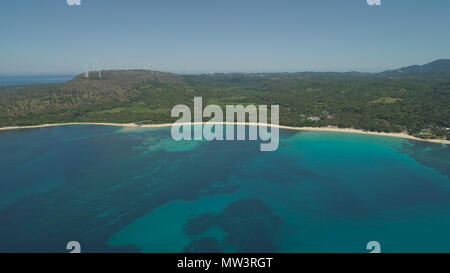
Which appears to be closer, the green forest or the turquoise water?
the turquoise water

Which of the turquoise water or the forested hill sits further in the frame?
the forested hill

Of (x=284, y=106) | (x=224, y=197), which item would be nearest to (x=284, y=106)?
(x=284, y=106)

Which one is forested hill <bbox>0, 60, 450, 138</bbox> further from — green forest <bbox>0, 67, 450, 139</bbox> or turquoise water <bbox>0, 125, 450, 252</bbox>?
turquoise water <bbox>0, 125, 450, 252</bbox>

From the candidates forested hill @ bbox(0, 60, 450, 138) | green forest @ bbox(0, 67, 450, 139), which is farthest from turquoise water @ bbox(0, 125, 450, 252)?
green forest @ bbox(0, 67, 450, 139)

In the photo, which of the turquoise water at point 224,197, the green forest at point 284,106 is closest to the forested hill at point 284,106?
the green forest at point 284,106

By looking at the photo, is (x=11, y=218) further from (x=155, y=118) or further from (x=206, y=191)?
(x=155, y=118)

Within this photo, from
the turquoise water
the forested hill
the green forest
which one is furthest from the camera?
the forested hill

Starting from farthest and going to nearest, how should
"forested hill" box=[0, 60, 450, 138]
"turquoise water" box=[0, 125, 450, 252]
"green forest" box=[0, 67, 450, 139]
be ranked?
"forested hill" box=[0, 60, 450, 138] < "green forest" box=[0, 67, 450, 139] < "turquoise water" box=[0, 125, 450, 252]

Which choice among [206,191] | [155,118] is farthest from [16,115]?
[206,191]

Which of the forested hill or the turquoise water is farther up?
the forested hill
